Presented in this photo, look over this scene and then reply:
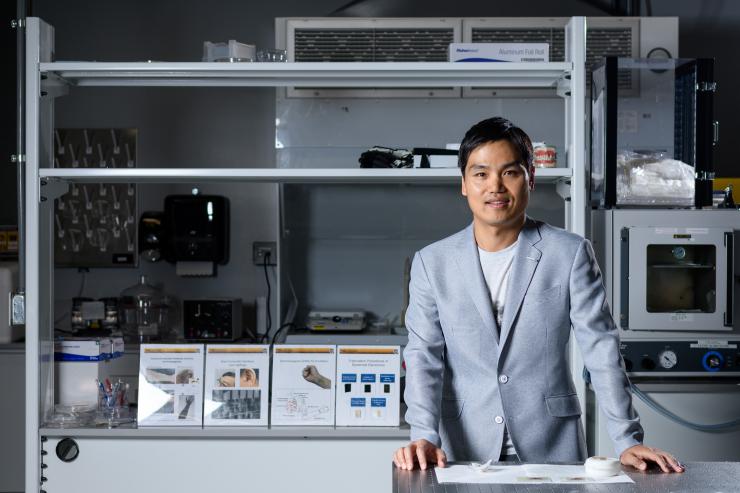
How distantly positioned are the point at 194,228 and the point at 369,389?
2144mm

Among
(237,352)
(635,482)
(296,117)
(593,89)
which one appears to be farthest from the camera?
(296,117)

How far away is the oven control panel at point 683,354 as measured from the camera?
291cm

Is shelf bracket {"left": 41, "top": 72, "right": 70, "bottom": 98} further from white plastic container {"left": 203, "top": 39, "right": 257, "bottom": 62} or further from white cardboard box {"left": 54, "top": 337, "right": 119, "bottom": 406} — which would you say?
white cardboard box {"left": 54, "top": 337, "right": 119, "bottom": 406}

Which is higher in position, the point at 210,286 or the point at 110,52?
the point at 110,52

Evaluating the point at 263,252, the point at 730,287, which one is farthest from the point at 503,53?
the point at 263,252

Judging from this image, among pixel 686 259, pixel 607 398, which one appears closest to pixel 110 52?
pixel 686 259

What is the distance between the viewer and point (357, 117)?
13.8 feet

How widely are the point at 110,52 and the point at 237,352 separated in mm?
2693

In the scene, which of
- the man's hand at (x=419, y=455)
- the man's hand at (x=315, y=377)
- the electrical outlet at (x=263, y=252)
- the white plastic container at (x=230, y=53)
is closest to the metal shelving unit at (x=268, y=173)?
the white plastic container at (x=230, y=53)

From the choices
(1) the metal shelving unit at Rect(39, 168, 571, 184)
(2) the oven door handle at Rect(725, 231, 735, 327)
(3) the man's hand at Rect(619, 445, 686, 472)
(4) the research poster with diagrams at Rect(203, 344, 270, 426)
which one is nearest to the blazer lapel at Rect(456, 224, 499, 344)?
(3) the man's hand at Rect(619, 445, 686, 472)

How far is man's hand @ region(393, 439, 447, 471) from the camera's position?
161cm

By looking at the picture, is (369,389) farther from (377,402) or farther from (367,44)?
(367,44)

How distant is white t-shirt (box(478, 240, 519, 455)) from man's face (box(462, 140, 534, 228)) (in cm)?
11

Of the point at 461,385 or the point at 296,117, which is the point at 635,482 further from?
the point at 296,117
